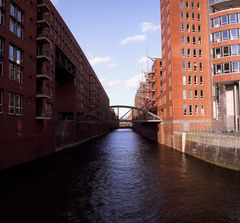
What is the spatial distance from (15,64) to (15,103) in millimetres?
4497

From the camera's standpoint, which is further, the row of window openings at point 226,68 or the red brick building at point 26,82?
the row of window openings at point 226,68

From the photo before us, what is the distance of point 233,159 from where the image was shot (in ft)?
80.9

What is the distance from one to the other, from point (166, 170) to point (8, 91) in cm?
1906

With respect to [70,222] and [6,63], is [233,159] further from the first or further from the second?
[6,63]

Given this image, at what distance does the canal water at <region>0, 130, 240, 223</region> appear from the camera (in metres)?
13.3

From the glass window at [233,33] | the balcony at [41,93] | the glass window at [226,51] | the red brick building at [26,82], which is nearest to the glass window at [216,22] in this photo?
the glass window at [233,33]

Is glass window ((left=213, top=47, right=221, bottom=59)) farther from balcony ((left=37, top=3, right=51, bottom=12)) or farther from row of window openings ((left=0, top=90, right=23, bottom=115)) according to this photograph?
row of window openings ((left=0, top=90, right=23, bottom=115))

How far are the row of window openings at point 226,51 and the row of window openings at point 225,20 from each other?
4354 millimetres

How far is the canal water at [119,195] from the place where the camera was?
13273mm

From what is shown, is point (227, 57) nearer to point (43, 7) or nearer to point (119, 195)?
point (43, 7)

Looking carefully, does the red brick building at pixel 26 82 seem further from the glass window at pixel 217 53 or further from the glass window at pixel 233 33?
the glass window at pixel 233 33

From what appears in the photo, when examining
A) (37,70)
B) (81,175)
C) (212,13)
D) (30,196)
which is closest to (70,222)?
(30,196)

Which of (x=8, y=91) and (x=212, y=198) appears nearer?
(x=212, y=198)

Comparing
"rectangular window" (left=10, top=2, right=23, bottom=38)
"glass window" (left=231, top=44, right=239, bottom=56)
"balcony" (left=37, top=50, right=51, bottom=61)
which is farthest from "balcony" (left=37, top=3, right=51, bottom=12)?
"glass window" (left=231, top=44, right=239, bottom=56)
